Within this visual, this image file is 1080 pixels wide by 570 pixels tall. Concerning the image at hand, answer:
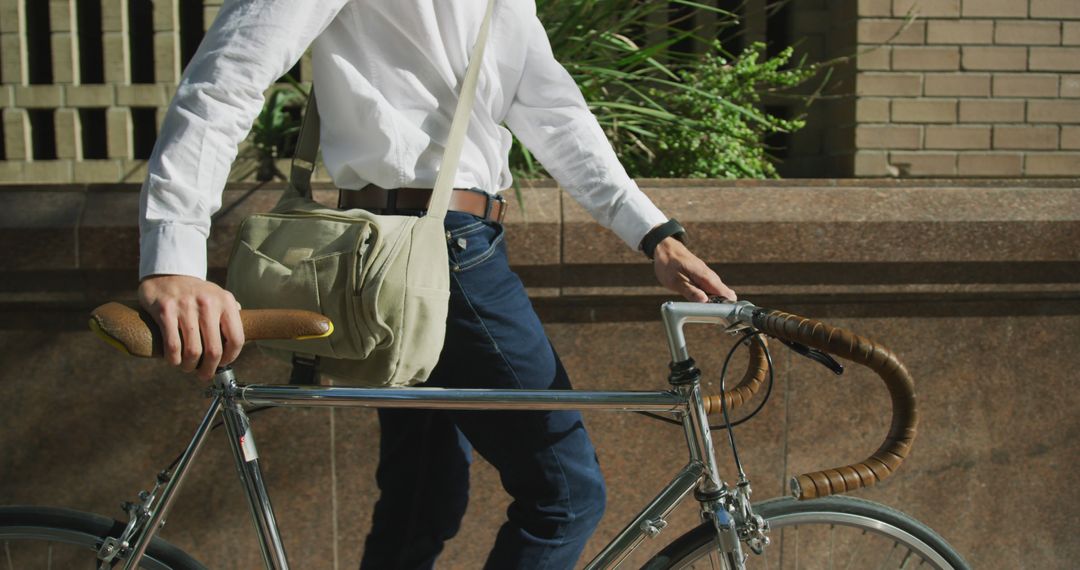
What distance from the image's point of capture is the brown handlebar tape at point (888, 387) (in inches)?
55.2

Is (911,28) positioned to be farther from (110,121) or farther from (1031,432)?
(110,121)

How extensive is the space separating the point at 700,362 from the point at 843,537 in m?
1.11

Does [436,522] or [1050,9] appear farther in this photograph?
[1050,9]

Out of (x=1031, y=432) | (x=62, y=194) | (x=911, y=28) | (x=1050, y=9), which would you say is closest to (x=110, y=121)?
(x=62, y=194)

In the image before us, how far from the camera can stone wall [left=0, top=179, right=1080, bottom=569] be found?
2.84 metres

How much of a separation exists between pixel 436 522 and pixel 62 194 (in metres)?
1.62

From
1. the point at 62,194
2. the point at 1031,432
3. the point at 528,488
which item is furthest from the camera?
the point at 1031,432

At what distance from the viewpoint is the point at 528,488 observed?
185 cm

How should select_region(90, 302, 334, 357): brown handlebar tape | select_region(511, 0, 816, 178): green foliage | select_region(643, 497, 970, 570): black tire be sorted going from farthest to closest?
select_region(511, 0, 816, 178): green foliage < select_region(643, 497, 970, 570): black tire < select_region(90, 302, 334, 357): brown handlebar tape

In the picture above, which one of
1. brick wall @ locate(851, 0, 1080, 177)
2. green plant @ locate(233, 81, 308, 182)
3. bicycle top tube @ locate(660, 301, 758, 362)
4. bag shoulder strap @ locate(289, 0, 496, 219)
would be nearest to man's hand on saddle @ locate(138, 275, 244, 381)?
bag shoulder strap @ locate(289, 0, 496, 219)

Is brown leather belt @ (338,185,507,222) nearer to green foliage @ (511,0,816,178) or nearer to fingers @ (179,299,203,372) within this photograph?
fingers @ (179,299,203,372)

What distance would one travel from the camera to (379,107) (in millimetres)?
1700

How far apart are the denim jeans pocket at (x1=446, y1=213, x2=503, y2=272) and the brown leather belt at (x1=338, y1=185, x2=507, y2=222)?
0.02 m

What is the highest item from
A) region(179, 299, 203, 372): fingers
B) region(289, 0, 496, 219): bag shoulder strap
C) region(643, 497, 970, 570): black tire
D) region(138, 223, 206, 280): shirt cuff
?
region(289, 0, 496, 219): bag shoulder strap
